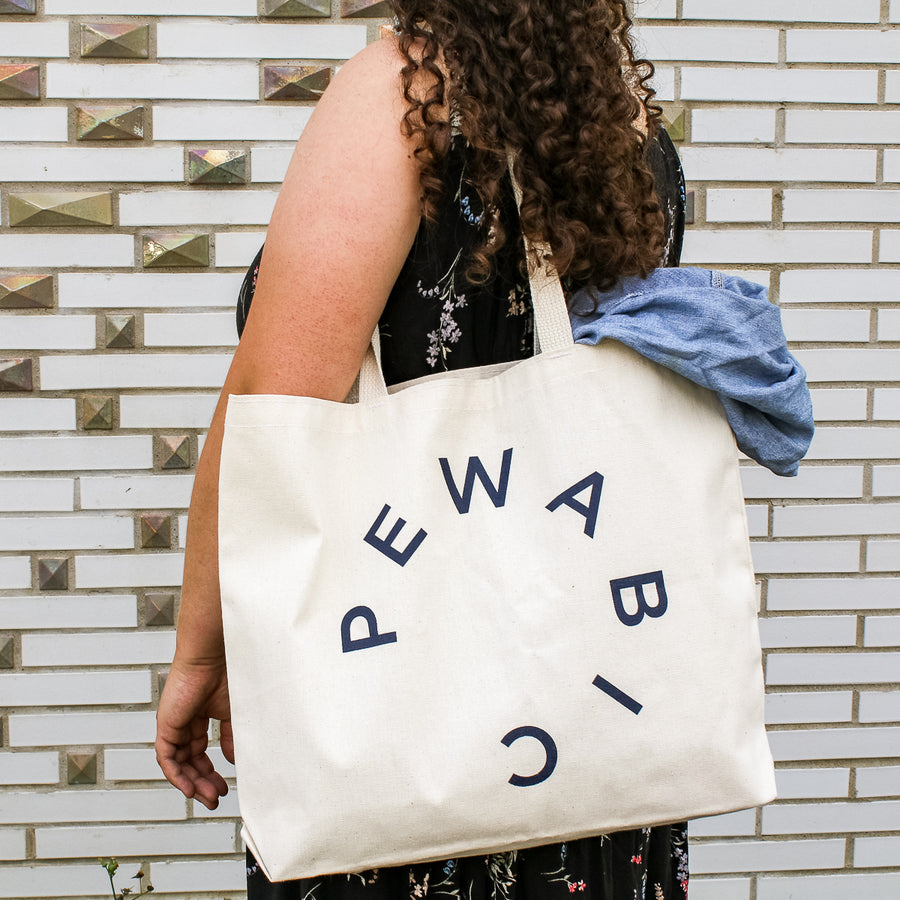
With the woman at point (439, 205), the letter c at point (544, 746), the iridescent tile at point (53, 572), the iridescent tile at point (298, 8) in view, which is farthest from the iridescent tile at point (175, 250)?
the letter c at point (544, 746)

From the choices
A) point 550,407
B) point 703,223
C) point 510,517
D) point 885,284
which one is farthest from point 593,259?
point 885,284

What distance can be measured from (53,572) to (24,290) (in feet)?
2.16

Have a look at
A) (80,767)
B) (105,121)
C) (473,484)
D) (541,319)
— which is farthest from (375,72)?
(80,767)

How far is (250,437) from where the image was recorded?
954 millimetres

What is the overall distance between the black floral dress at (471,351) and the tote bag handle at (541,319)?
4 centimetres

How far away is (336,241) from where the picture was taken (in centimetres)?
94

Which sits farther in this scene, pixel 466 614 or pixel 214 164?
pixel 214 164

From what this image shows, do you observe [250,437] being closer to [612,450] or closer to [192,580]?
[192,580]

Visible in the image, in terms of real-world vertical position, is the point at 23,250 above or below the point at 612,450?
above

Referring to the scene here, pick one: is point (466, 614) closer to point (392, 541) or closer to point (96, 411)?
point (392, 541)

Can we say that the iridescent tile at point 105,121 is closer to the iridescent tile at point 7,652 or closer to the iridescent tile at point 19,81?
the iridescent tile at point 19,81

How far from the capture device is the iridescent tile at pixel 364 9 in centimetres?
202

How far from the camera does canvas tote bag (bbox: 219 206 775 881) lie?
0.95 meters

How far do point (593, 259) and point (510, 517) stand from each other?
32cm
